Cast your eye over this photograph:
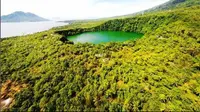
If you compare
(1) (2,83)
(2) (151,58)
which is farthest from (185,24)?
(1) (2,83)

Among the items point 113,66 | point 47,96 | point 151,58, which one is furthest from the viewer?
point 151,58

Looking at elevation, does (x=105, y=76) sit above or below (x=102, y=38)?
above

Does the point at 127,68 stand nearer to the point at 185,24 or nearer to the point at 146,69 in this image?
the point at 146,69

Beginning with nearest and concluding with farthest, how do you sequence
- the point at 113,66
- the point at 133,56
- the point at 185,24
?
the point at 113,66 < the point at 133,56 < the point at 185,24

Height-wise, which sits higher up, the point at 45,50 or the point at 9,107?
the point at 45,50

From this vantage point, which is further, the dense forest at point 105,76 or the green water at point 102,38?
the green water at point 102,38

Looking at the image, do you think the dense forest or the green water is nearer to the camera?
the dense forest

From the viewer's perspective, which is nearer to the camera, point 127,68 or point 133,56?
point 127,68

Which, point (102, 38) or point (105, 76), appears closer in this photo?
point (105, 76)
